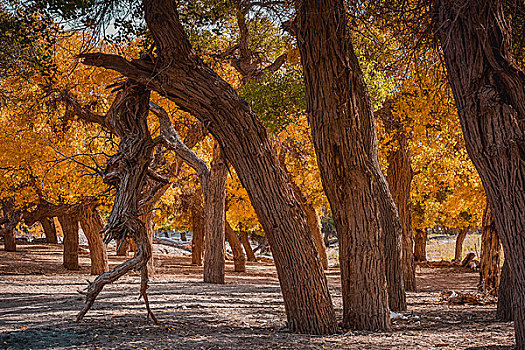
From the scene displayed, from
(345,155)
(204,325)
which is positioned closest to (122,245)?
(204,325)

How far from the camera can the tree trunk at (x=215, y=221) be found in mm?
13227

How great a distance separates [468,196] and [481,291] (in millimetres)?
7934

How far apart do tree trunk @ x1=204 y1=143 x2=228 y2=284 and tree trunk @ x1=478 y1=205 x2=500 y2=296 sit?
6.59 meters

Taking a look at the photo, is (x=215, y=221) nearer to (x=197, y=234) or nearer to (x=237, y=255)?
(x=237, y=255)

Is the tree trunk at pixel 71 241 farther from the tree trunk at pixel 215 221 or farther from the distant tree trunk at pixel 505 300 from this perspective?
the distant tree trunk at pixel 505 300

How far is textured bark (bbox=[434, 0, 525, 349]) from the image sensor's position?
13.3ft

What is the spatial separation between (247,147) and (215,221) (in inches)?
317

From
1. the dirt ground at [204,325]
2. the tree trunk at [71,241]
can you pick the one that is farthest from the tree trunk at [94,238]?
the dirt ground at [204,325]

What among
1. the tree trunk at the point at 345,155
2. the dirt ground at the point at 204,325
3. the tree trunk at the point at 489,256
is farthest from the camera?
the tree trunk at the point at 489,256

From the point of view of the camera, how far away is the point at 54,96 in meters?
12.2

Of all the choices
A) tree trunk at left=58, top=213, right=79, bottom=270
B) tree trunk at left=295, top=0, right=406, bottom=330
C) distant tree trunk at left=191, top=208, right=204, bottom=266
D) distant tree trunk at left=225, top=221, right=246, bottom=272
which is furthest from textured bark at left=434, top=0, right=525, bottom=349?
distant tree trunk at left=191, top=208, right=204, bottom=266

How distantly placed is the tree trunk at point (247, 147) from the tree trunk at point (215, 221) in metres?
7.65

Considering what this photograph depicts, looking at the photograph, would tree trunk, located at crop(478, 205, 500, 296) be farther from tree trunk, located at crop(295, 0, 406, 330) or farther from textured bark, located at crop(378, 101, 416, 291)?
tree trunk, located at crop(295, 0, 406, 330)

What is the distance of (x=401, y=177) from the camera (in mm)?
11727
